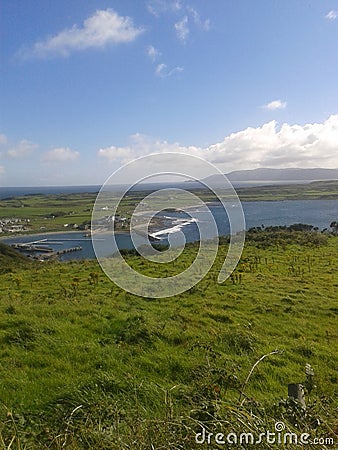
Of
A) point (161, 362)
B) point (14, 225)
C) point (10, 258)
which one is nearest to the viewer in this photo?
point (161, 362)

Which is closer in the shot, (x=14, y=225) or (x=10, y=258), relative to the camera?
(x=10, y=258)

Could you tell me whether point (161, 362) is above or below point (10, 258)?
above

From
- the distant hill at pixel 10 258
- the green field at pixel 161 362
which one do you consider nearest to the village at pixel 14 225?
the distant hill at pixel 10 258

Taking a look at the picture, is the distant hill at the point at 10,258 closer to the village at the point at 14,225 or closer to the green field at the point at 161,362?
the green field at the point at 161,362

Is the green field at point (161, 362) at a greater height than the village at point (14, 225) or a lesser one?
greater

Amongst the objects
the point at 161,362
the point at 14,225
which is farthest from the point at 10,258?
Answer: the point at 14,225

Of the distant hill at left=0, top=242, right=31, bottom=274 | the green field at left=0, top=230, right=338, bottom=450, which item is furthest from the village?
the green field at left=0, top=230, right=338, bottom=450

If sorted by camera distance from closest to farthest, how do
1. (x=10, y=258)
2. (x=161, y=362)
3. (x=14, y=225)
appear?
(x=161, y=362) → (x=10, y=258) → (x=14, y=225)

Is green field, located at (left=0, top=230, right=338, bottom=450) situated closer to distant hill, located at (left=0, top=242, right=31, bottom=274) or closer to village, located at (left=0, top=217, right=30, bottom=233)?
distant hill, located at (left=0, top=242, right=31, bottom=274)

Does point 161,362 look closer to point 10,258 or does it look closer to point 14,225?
point 10,258

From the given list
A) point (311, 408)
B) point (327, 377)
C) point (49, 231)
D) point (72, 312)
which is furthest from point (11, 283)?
point (49, 231)
